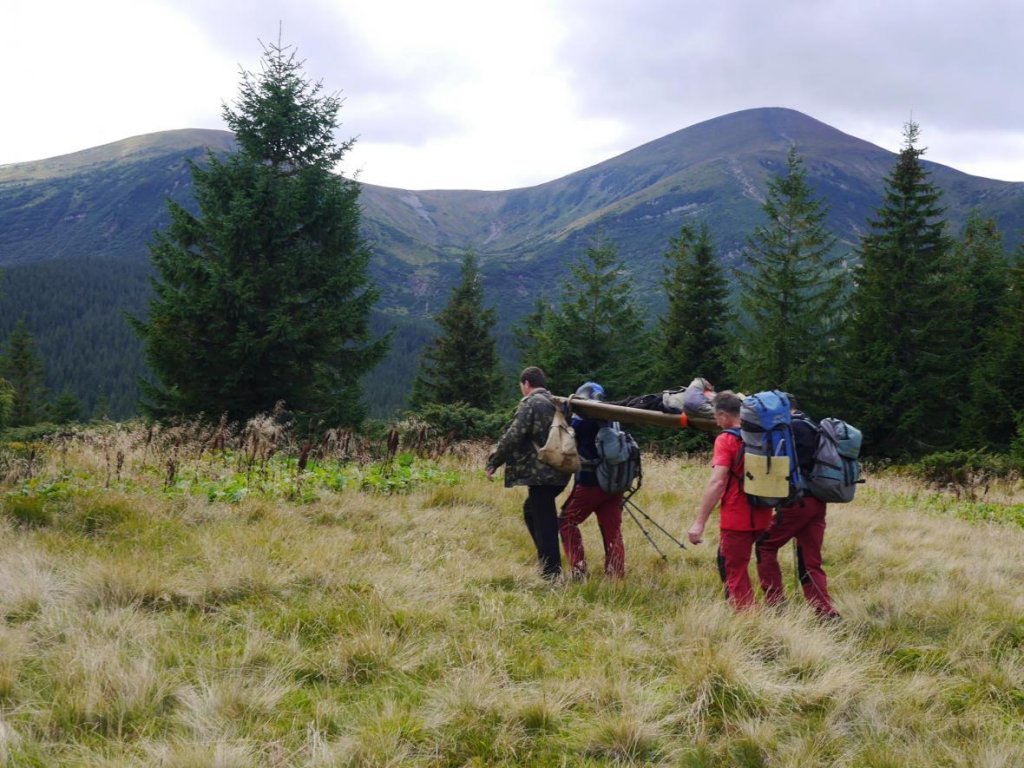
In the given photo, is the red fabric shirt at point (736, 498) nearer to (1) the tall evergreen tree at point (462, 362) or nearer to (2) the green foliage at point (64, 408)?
(1) the tall evergreen tree at point (462, 362)

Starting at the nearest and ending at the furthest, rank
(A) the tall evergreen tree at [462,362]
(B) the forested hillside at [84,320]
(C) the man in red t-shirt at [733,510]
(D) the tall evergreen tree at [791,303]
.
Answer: (C) the man in red t-shirt at [733,510] → (D) the tall evergreen tree at [791,303] → (A) the tall evergreen tree at [462,362] → (B) the forested hillside at [84,320]

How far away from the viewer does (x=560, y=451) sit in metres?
5.33

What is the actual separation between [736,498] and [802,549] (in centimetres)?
91

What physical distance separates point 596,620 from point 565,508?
1.50m

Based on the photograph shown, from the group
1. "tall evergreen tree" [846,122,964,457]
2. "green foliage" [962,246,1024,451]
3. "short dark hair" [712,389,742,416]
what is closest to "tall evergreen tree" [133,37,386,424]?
"short dark hair" [712,389,742,416]

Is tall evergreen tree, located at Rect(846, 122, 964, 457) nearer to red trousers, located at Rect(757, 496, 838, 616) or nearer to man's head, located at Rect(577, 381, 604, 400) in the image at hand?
red trousers, located at Rect(757, 496, 838, 616)

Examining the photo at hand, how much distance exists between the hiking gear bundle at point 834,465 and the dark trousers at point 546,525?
2047 millimetres

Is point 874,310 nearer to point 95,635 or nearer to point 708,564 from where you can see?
point 708,564

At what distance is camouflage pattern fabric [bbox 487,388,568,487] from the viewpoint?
18.3ft

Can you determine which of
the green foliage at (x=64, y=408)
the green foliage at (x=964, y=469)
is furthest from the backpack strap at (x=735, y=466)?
the green foliage at (x=64, y=408)

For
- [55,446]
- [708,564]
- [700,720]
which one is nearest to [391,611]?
[700,720]

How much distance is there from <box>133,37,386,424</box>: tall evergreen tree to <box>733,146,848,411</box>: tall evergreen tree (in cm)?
1488

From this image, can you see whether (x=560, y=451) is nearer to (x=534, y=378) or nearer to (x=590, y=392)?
(x=590, y=392)

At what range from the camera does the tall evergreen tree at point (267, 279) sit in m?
14.6
